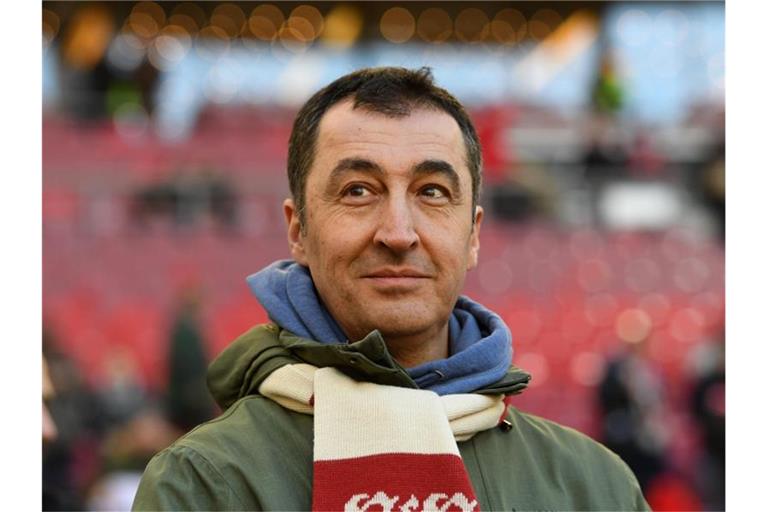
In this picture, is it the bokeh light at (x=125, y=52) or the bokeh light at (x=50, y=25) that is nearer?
the bokeh light at (x=125, y=52)

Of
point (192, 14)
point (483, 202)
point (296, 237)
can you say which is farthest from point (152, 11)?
point (296, 237)

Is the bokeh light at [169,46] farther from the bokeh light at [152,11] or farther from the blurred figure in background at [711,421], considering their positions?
the blurred figure in background at [711,421]

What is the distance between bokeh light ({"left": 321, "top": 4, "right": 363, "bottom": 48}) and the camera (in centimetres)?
1730

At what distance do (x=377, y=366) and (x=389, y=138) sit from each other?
1.13 ft

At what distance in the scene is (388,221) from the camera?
5.24ft

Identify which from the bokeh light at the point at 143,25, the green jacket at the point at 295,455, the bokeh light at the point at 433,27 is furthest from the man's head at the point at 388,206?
the bokeh light at the point at 433,27

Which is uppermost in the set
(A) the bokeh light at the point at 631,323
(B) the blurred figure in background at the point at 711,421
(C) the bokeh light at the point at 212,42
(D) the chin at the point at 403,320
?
(C) the bokeh light at the point at 212,42

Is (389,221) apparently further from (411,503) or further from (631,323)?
(631,323)

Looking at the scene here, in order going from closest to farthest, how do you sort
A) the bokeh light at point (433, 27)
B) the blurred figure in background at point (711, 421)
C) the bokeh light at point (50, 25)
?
1. the blurred figure in background at point (711, 421)
2. the bokeh light at point (50, 25)
3. the bokeh light at point (433, 27)

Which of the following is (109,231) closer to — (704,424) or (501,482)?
(704,424)

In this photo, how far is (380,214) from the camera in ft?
5.30

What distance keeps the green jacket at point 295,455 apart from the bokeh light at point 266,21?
628 inches

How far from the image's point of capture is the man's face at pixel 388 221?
5.30 feet

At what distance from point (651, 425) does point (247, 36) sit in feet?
38.8
